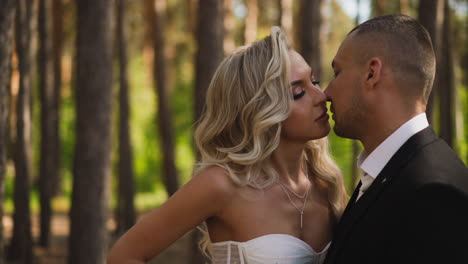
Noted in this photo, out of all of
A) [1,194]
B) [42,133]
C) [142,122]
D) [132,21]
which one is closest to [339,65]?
[1,194]

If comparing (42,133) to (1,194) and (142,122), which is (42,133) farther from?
(142,122)

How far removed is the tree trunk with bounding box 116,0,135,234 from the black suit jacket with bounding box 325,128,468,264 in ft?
44.3

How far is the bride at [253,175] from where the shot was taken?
386cm

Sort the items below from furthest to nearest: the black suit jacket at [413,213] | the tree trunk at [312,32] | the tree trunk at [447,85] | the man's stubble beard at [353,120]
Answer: the tree trunk at [447,85] → the tree trunk at [312,32] → the man's stubble beard at [353,120] → the black suit jacket at [413,213]

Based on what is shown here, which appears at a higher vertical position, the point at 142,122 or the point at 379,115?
the point at 379,115

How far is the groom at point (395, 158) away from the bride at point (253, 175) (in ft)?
1.10

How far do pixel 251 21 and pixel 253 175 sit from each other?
1874cm

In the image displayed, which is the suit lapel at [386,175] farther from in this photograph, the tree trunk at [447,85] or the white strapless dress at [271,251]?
the tree trunk at [447,85]

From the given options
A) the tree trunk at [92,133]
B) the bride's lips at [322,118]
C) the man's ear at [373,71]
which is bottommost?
the tree trunk at [92,133]

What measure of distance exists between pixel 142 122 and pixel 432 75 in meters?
28.3

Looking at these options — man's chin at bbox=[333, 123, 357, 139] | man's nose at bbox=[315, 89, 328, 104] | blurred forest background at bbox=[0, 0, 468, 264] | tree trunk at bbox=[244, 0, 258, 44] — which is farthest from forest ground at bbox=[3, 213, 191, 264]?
man's chin at bbox=[333, 123, 357, 139]

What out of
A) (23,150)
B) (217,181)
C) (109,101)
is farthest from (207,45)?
(217,181)

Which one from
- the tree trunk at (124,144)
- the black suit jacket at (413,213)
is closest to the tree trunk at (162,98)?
the tree trunk at (124,144)

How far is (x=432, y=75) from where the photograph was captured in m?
3.50
